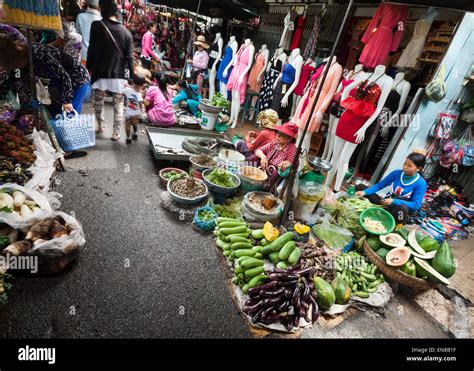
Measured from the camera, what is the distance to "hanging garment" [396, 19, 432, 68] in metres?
4.96

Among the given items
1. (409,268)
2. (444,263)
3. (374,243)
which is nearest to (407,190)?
(374,243)

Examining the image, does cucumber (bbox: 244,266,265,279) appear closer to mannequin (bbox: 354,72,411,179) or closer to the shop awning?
mannequin (bbox: 354,72,411,179)

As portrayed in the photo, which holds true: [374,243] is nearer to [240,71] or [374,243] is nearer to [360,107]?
[360,107]

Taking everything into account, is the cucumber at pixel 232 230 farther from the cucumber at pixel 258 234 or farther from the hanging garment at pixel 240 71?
the hanging garment at pixel 240 71

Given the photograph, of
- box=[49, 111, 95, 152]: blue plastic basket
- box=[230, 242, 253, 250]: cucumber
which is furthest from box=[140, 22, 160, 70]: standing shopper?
box=[230, 242, 253, 250]: cucumber

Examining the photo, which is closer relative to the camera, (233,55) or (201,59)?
(233,55)

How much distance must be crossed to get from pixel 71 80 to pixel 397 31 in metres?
6.10

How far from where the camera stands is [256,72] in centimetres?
827

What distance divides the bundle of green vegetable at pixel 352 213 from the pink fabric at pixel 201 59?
7.11m

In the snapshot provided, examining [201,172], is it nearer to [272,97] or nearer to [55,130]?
[55,130]

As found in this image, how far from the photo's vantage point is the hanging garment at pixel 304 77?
254 inches

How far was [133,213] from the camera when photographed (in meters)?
3.77

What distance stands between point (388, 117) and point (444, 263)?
3380mm

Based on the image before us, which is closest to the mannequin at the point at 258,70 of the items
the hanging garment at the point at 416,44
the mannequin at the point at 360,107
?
the mannequin at the point at 360,107
